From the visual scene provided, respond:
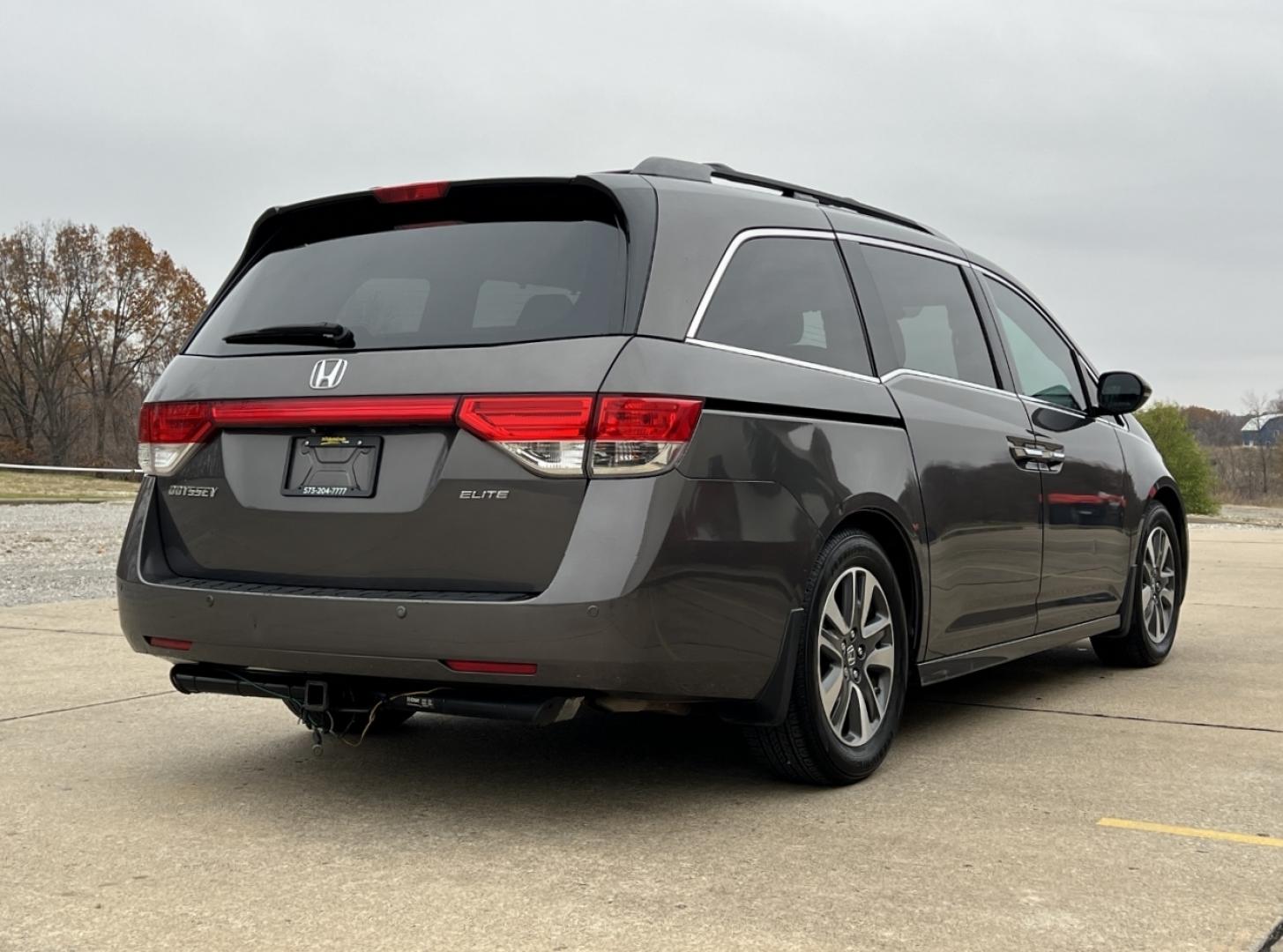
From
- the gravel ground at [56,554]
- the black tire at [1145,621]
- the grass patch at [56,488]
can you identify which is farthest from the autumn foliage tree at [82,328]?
the black tire at [1145,621]

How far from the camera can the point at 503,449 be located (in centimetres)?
375

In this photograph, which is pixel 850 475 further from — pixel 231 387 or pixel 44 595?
pixel 44 595

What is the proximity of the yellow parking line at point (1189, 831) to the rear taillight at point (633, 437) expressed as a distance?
5.20ft

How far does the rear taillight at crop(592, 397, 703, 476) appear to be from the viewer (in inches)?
145

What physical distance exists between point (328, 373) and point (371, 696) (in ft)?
2.95

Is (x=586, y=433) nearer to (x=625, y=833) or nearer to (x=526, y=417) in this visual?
(x=526, y=417)

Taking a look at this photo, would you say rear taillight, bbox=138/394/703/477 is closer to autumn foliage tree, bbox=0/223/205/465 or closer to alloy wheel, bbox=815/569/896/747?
alloy wheel, bbox=815/569/896/747

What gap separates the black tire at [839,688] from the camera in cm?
419

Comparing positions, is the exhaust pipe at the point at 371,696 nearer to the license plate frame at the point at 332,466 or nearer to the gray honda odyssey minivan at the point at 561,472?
the gray honda odyssey minivan at the point at 561,472

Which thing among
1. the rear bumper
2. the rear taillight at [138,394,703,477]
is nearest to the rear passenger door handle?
the rear bumper

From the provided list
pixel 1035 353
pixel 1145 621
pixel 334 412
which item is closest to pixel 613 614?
pixel 334 412

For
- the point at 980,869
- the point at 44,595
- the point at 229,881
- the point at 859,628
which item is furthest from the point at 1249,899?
the point at 44,595

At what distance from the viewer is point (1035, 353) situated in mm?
6207

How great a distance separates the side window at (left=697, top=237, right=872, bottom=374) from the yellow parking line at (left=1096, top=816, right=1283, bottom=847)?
5.12 feet
